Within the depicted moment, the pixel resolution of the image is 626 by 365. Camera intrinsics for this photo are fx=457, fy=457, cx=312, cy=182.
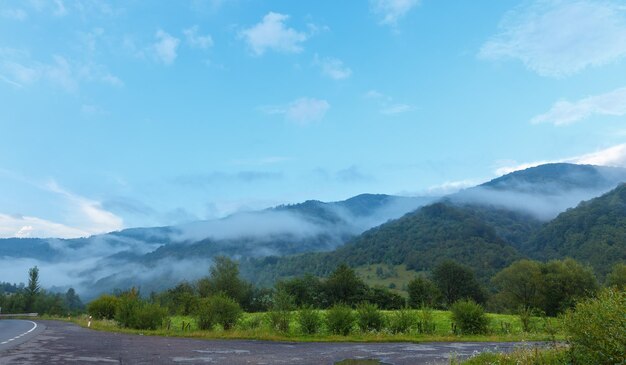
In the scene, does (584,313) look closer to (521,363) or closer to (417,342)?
(521,363)

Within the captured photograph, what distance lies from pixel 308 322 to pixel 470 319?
37.0ft

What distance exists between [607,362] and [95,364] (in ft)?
47.8

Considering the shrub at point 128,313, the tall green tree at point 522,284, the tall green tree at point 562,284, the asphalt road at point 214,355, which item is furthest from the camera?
the tall green tree at point 522,284

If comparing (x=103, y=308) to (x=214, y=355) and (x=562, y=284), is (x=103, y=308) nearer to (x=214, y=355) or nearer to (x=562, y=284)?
(x=214, y=355)

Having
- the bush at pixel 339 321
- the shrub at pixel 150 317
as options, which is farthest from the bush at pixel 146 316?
the bush at pixel 339 321

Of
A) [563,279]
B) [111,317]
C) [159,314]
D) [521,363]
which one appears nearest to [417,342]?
[521,363]

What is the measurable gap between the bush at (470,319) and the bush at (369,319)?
5321mm

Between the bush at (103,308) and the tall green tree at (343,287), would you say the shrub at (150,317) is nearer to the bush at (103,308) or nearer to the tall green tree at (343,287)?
the bush at (103,308)

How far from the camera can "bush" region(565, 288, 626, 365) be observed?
8.17m

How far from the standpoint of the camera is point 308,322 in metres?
30.3

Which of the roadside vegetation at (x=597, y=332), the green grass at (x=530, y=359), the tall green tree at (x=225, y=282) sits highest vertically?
the tall green tree at (x=225, y=282)

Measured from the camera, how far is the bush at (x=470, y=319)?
31.5m

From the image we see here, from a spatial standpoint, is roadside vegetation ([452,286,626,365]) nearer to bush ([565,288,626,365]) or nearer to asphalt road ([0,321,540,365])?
bush ([565,288,626,365])

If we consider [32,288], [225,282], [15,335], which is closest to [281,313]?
[15,335]
